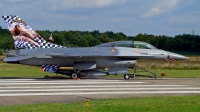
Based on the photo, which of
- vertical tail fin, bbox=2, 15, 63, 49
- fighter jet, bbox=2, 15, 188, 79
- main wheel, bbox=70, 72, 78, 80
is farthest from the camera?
vertical tail fin, bbox=2, 15, 63, 49

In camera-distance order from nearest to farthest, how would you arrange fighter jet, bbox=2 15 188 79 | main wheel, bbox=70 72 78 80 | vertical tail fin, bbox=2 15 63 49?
1. fighter jet, bbox=2 15 188 79
2. main wheel, bbox=70 72 78 80
3. vertical tail fin, bbox=2 15 63 49

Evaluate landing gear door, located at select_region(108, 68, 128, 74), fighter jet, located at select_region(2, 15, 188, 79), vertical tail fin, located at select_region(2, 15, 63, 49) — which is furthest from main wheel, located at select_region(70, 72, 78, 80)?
vertical tail fin, located at select_region(2, 15, 63, 49)

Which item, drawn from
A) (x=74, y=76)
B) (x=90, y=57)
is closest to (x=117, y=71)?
(x=90, y=57)

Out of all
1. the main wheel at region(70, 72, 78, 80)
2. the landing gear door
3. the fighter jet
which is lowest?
the main wheel at region(70, 72, 78, 80)

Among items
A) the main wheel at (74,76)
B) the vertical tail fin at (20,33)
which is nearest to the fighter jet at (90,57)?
the main wheel at (74,76)

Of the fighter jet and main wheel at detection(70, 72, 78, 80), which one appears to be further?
main wheel at detection(70, 72, 78, 80)

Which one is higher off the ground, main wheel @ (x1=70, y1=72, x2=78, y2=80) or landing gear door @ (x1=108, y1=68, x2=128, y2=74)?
landing gear door @ (x1=108, y1=68, x2=128, y2=74)

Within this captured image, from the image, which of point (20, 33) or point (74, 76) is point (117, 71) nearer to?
point (74, 76)

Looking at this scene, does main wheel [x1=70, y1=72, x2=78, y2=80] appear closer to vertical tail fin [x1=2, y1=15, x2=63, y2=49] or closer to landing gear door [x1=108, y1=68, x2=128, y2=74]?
landing gear door [x1=108, y1=68, x2=128, y2=74]

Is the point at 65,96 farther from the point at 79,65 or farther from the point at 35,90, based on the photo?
the point at 79,65

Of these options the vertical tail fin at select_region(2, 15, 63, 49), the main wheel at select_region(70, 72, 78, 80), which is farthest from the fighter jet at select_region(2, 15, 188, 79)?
the vertical tail fin at select_region(2, 15, 63, 49)

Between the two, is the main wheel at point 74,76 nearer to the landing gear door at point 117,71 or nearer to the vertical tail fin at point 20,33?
the landing gear door at point 117,71

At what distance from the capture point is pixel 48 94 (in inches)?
584

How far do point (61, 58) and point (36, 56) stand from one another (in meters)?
1.49
